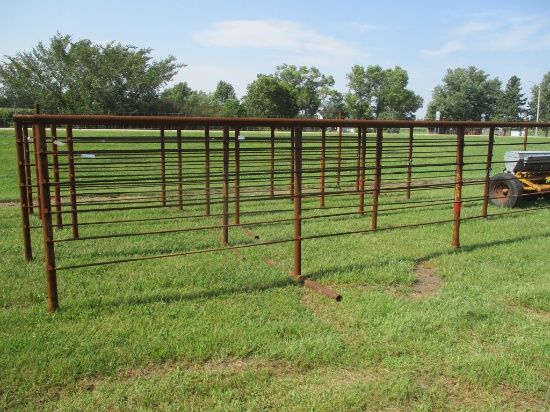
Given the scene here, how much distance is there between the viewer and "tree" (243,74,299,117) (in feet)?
206

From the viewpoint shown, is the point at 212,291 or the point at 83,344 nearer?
the point at 83,344

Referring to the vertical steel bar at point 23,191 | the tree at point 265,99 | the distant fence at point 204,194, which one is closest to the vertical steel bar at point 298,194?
the distant fence at point 204,194

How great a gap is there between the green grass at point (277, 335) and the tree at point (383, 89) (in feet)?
299

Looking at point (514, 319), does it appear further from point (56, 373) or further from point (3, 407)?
point (3, 407)

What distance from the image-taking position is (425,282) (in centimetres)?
457

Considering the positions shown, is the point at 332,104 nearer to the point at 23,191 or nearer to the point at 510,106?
the point at 510,106

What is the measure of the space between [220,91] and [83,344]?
102448 mm

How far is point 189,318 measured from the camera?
357 centimetres

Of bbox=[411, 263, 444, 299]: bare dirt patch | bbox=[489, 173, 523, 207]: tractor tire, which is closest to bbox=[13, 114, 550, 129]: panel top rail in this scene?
bbox=[411, 263, 444, 299]: bare dirt patch

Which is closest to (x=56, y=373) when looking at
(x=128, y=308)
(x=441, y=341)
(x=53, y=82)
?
(x=128, y=308)

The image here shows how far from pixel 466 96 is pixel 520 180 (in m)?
82.7

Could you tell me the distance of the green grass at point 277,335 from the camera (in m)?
2.64

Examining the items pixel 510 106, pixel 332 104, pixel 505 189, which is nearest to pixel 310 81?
pixel 332 104

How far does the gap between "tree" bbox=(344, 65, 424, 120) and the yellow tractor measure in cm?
8589
